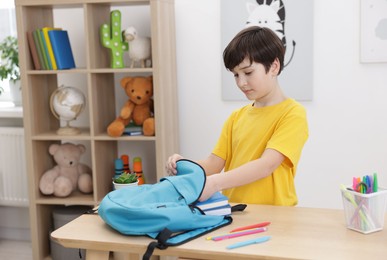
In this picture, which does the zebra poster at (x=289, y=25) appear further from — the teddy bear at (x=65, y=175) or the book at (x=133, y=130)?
the teddy bear at (x=65, y=175)

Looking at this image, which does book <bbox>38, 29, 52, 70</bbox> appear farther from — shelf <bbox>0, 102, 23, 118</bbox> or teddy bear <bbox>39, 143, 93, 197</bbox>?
shelf <bbox>0, 102, 23, 118</bbox>

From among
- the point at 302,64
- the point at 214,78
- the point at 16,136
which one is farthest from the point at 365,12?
the point at 16,136

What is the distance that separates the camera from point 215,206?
59.4 inches

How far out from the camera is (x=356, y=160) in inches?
113

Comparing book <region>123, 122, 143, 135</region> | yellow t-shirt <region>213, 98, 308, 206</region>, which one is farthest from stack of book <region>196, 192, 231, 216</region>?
book <region>123, 122, 143, 135</region>

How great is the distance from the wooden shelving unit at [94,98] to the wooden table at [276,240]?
131cm

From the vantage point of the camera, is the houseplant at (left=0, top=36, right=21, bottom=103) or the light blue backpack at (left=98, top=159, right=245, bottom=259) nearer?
the light blue backpack at (left=98, top=159, right=245, bottom=259)

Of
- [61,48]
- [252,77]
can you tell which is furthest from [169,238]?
[61,48]

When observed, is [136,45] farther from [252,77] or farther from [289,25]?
[252,77]

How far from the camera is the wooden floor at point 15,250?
324 cm

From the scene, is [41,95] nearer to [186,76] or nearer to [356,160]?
[186,76]

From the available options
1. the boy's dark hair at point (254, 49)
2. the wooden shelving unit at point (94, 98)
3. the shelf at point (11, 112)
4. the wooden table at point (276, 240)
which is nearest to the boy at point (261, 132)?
the boy's dark hair at point (254, 49)

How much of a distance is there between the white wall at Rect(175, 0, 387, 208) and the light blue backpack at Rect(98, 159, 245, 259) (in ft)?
4.99

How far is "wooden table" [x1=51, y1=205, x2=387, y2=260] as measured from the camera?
1259 mm
